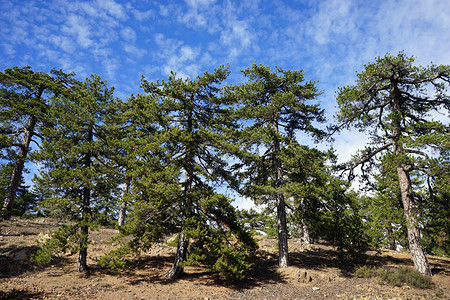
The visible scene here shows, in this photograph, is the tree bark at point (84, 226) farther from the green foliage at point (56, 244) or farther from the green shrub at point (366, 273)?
the green shrub at point (366, 273)

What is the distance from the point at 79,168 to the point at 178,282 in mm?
7742

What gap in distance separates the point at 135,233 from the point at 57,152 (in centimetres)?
626

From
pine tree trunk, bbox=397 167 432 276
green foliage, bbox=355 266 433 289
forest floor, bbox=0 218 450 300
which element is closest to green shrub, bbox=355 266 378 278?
green foliage, bbox=355 266 433 289

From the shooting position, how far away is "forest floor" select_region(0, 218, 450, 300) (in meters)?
9.68

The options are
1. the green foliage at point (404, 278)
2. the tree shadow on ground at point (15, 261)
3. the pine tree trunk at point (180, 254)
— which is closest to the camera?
the green foliage at point (404, 278)

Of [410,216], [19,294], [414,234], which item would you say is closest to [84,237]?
[19,294]

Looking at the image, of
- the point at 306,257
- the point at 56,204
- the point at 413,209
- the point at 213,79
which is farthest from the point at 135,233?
the point at 413,209

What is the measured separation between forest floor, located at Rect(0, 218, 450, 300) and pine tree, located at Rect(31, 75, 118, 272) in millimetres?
1196

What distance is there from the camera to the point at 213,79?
13.8 metres

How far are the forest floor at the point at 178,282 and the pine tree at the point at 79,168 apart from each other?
1.20 meters

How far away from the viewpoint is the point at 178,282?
1124 centimetres

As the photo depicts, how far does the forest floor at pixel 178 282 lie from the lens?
9680 millimetres

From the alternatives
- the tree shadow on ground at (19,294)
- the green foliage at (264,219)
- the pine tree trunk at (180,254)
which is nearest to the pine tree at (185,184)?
the pine tree trunk at (180,254)

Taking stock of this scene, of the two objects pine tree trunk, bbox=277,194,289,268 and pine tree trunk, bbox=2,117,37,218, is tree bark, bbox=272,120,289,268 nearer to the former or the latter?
pine tree trunk, bbox=277,194,289,268
